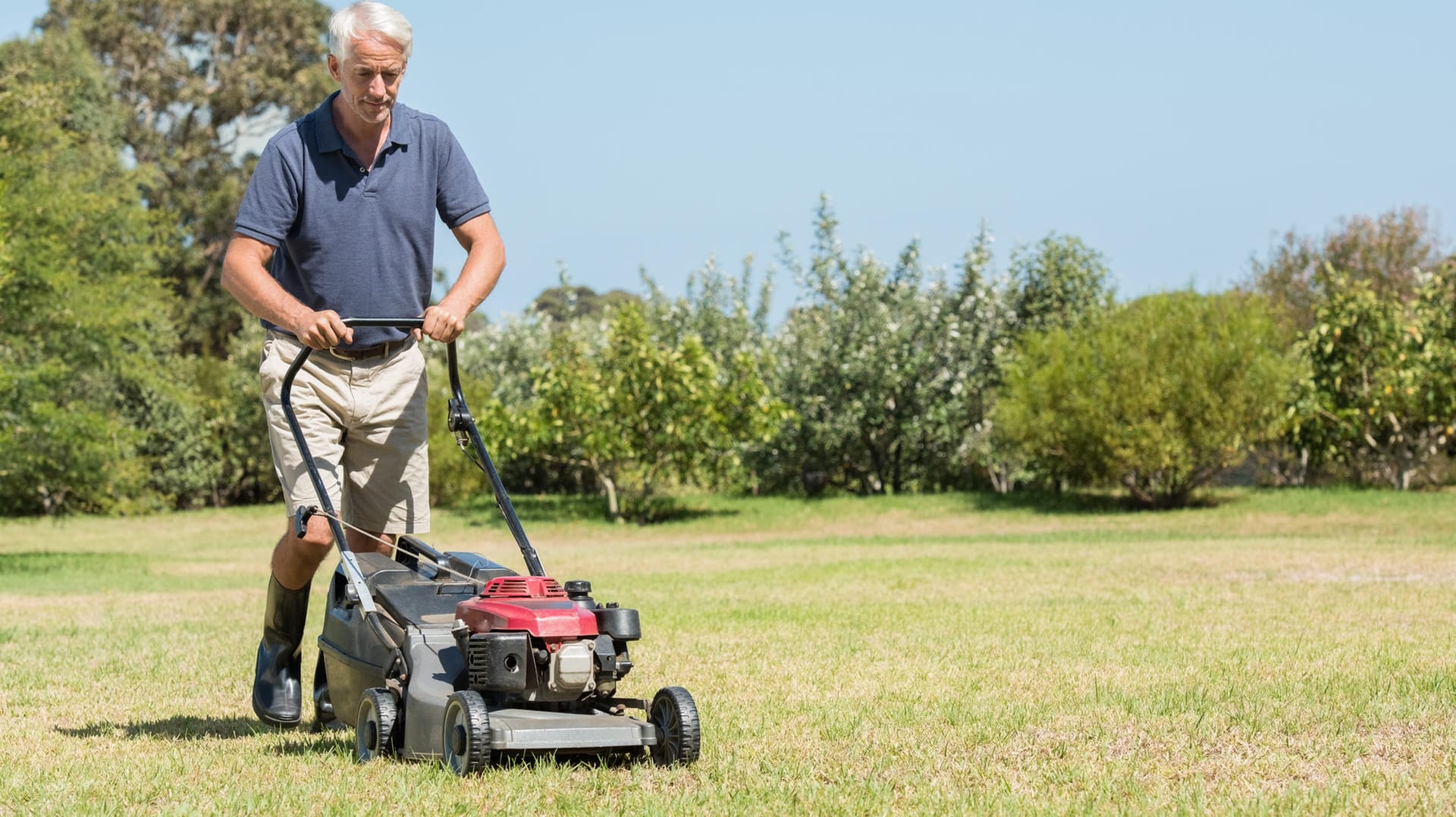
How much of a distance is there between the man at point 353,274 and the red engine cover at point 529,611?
0.94 m

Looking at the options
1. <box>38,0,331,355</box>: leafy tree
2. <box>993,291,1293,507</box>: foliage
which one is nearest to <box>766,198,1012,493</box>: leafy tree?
<box>993,291,1293,507</box>: foliage

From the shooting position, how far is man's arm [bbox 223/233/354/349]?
4352 mm

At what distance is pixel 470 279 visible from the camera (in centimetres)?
478

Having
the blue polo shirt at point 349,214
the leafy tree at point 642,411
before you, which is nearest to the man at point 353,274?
the blue polo shirt at point 349,214

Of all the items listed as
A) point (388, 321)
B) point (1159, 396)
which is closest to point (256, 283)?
point (388, 321)

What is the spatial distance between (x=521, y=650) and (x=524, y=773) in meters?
0.34

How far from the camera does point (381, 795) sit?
12.3 ft

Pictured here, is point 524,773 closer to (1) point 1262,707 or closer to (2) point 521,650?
(2) point 521,650

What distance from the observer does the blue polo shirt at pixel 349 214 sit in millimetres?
4746

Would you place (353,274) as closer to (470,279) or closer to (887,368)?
(470,279)

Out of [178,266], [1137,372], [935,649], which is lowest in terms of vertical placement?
[935,649]

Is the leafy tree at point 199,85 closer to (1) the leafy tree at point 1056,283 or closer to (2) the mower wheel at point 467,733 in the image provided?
(1) the leafy tree at point 1056,283

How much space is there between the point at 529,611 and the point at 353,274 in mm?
1524

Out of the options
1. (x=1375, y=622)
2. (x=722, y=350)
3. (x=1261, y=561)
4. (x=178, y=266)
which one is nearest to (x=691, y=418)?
(x=722, y=350)
